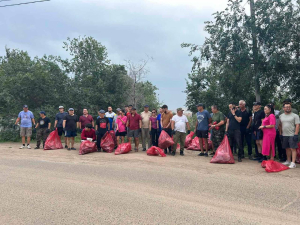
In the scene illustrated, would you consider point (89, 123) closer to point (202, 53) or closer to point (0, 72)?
point (202, 53)

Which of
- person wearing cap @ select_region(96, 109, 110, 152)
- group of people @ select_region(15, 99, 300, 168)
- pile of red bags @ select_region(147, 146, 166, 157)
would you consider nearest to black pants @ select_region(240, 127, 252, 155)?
group of people @ select_region(15, 99, 300, 168)

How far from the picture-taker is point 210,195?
513 cm

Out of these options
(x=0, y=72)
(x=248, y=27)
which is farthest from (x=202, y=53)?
(x=0, y=72)

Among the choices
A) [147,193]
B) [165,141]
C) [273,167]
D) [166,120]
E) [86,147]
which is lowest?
[147,193]

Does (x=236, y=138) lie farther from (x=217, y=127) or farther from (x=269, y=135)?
(x=269, y=135)

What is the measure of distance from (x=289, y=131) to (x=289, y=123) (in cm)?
21

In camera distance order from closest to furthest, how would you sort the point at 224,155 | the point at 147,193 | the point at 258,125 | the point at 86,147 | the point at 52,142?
the point at 147,193 < the point at 224,155 < the point at 258,125 < the point at 86,147 < the point at 52,142

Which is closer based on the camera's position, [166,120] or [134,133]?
[166,120]

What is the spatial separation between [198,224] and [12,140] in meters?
14.5

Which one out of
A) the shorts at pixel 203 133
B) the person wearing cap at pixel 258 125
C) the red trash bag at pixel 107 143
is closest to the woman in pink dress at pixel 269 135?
the person wearing cap at pixel 258 125

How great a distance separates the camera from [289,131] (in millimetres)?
7641

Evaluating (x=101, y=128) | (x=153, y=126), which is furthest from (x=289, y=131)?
(x=101, y=128)

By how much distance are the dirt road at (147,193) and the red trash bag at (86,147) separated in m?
2.02

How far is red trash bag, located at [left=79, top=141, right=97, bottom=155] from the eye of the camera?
10305mm
